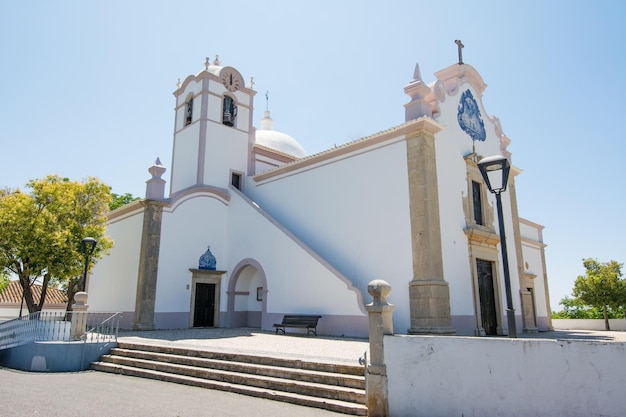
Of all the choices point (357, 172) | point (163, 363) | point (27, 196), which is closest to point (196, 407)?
point (163, 363)

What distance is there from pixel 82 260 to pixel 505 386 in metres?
14.5

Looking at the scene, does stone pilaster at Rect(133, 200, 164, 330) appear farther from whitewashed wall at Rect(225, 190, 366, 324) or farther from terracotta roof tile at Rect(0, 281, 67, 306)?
terracotta roof tile at Rect(0, 281, 67, 306)

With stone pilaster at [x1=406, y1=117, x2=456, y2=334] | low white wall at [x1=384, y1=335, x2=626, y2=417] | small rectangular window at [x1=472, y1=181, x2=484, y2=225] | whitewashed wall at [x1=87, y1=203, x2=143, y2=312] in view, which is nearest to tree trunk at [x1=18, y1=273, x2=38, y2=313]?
whitewashed wall at [x1=87, y1=203, x2=143, y2=312]

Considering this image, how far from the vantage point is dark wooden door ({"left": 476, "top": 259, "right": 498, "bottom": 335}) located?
546 inches

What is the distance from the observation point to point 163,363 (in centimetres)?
920

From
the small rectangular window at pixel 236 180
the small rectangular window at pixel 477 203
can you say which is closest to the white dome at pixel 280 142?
the small rectangular window at pixel 236 180

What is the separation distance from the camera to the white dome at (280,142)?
21644mm

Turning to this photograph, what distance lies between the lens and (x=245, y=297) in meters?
17.1

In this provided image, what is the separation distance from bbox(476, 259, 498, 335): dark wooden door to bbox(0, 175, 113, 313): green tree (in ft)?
42.9

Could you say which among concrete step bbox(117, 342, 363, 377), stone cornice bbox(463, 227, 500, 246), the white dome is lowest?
concrete step bbox(117, 342, 363, 377)

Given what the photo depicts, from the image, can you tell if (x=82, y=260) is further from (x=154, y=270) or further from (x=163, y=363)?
(x=163, y=363)

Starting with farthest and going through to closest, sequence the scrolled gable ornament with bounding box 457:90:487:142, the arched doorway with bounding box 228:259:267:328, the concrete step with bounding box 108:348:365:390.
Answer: the arched doorway with bounding box 228:259:267:328 < the scrolled gable ornament with bounding box 457:90:487:142 < the concrete step with bounding box 108:348:365:390

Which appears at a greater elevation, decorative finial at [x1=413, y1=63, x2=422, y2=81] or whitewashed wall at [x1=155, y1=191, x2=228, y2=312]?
decorative finial at [x1=413, y1=63, x2=422, y2=81]

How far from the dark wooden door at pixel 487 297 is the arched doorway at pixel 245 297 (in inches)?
304
